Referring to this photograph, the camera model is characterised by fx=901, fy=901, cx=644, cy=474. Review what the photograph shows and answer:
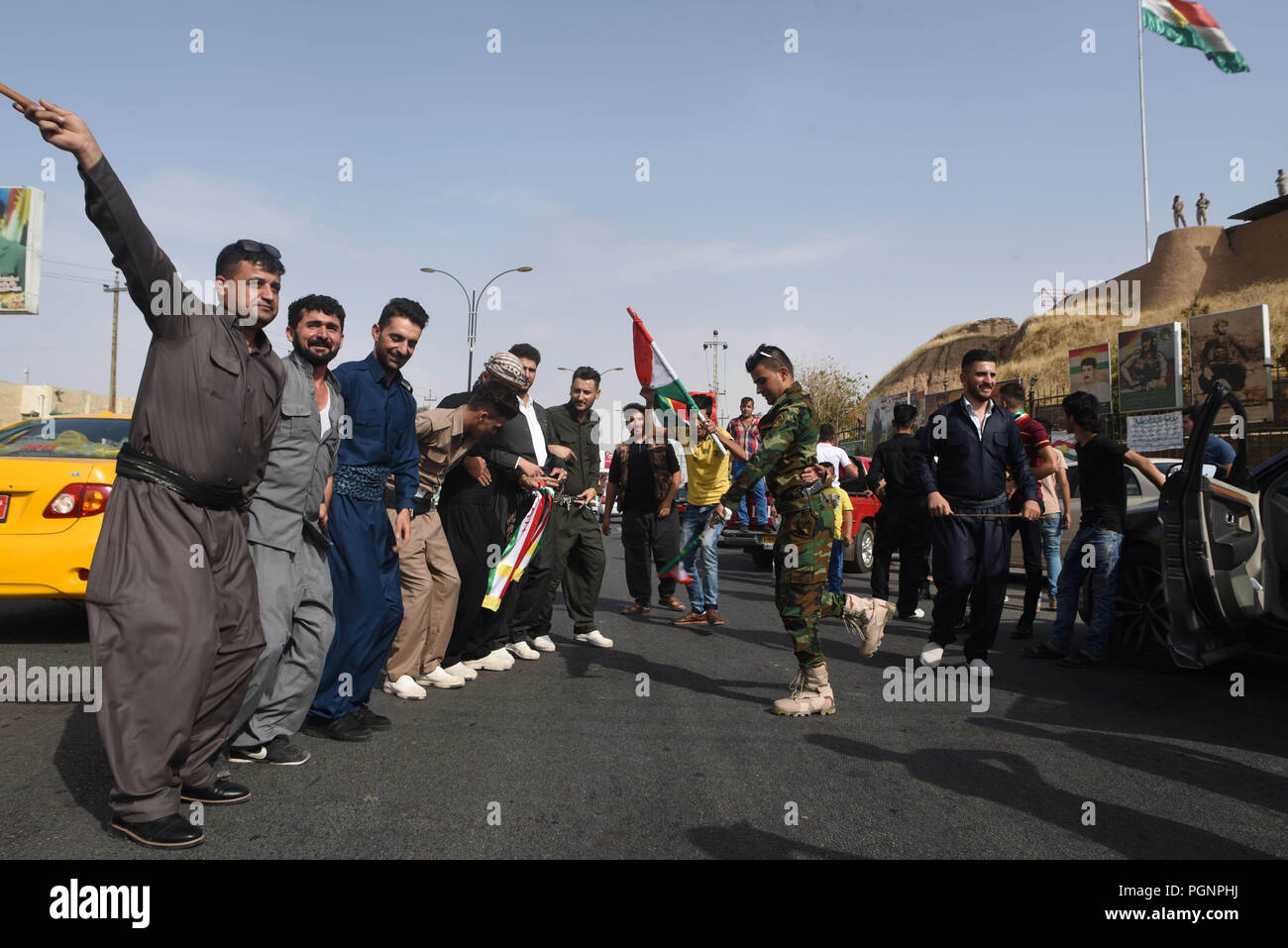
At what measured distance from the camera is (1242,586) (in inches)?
200

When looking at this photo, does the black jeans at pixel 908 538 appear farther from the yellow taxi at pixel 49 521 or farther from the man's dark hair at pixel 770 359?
the yellow taxi at pixel 49 521

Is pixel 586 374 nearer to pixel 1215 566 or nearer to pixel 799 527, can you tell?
pixel 799 527

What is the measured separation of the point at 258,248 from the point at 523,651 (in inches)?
150

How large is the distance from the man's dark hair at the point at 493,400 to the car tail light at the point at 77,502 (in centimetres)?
252

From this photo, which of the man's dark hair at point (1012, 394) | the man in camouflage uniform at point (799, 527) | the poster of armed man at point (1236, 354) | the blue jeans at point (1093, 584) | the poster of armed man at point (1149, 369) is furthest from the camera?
the poster of armed man at point (1149, 369)

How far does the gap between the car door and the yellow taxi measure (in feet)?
20.3

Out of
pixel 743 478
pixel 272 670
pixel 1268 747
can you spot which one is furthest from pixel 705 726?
pixel 1268 747

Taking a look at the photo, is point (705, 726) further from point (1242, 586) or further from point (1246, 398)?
point (1246, 398)

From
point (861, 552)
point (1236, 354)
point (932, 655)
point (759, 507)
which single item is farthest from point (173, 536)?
point (1236, 354)

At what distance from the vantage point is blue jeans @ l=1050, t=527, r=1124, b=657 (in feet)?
20.7

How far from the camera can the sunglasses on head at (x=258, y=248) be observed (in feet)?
10.8

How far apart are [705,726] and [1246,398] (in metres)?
27.4

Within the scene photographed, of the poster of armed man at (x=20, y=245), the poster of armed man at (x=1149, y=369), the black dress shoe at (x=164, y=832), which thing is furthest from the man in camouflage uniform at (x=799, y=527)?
the poster of armed man at (x=20, y=245)
